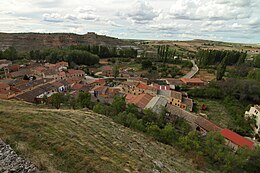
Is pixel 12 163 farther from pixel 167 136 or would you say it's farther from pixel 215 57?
pixel 215 57

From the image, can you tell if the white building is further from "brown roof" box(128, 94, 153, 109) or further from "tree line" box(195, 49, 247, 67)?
"tree line" box(195, 49, 247, 67)

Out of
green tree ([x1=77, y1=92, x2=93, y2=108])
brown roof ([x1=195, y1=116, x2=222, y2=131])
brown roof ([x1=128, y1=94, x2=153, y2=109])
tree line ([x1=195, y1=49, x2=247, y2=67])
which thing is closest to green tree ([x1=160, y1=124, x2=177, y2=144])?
brown roof ([x1=195, y1=116, x2=222, y2=131])

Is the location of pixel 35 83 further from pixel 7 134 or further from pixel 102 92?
pixel 7 134

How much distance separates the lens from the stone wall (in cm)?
627

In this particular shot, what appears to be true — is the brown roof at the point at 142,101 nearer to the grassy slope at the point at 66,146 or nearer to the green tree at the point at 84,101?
the green tree at the point at 84,101

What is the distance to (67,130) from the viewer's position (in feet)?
38.6

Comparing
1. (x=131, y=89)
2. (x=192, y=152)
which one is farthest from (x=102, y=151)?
(x=131, y=89)

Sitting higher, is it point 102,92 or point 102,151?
point 102,151

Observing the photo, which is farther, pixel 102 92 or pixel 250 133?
pixel 102 92

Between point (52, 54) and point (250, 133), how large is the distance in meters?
65.9

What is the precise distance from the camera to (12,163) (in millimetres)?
6609

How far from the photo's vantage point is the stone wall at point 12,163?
627cm

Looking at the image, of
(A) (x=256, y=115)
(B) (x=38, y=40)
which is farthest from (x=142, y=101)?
(B) (x=38, y=40)

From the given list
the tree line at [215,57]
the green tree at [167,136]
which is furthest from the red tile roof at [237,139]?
the tree line at [215,57]
